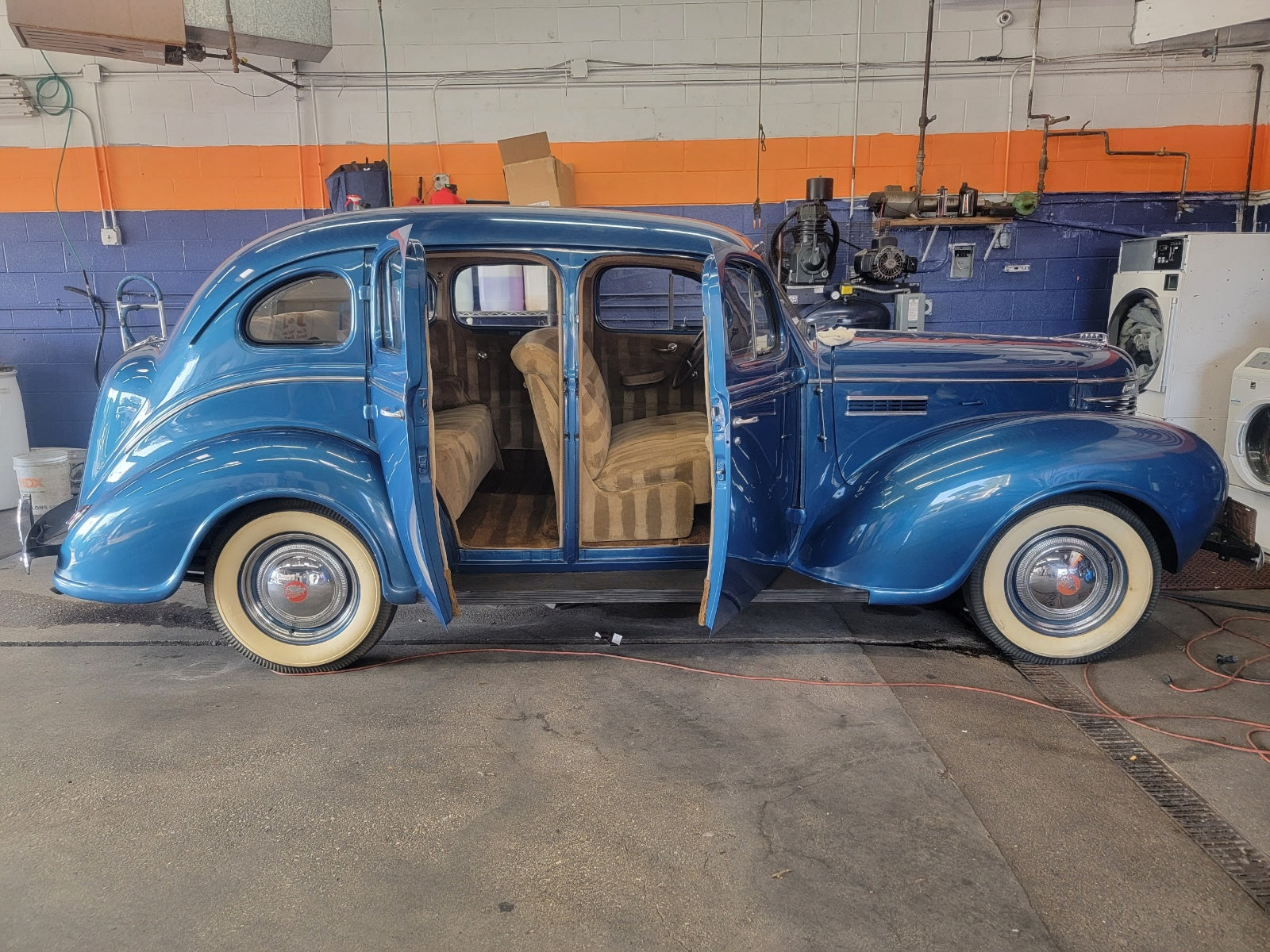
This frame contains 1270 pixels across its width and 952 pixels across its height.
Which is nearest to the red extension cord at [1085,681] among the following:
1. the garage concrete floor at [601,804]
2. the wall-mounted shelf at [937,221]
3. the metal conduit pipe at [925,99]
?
the garage concrete floor at [601,804]

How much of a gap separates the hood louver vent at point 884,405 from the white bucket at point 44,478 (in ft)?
16.0

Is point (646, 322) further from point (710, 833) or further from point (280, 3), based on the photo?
point (280, 3)

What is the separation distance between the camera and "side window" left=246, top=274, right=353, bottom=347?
11.0 feet

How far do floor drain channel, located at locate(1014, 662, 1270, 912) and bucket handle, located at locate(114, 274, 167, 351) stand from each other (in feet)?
19.3

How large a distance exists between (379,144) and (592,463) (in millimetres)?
4870

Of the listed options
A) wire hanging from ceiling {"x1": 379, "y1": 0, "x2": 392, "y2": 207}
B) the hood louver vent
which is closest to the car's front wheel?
the hood louver vent

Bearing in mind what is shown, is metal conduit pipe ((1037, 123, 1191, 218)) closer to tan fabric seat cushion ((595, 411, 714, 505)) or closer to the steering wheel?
the steering wheel

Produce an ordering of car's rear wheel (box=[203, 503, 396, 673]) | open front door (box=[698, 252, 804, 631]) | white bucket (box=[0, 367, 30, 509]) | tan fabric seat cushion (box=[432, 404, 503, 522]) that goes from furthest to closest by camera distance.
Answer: white bucket (box=[0, 367, 30, 509]) → tan fabric seat cushion (box=[432, 404, 503, 522]) → car's rear wheel (box=[203, 503, 396, 673]) → open front door (box=[698, 252, 804, 631])

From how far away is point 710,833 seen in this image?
2385 millimetres

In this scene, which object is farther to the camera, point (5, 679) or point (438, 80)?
point (438, 80)

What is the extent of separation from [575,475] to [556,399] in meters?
0.31

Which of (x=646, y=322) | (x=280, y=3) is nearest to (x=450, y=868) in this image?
(x=646, y=322)

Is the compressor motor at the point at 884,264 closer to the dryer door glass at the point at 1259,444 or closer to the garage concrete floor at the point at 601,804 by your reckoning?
the dryer door glass at the point at 1259,444

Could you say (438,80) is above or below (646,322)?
above
